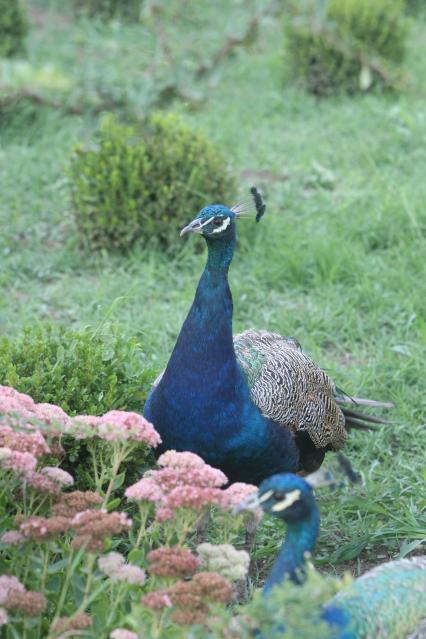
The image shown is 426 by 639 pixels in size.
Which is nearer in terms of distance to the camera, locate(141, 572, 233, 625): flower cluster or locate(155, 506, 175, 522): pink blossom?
locate(141, 572, 233, 625): flower cluster

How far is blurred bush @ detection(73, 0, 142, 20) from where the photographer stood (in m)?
10.1

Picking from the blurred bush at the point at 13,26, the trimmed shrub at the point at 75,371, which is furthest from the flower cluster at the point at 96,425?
the blurred bush at the point at 13,26

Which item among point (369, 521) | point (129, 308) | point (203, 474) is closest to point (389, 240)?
point (129, 308)

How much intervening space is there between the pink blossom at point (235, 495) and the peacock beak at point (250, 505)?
0.13 ft

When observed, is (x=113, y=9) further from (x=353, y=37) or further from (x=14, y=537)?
(x=14, y=537)

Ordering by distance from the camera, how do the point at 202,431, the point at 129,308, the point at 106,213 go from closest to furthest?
1. the point at 202,431
2. the point at 129,308
3. the point at 106,213

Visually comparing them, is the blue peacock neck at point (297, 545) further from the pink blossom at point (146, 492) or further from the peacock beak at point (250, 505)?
the pink blossom at point (146, 492)

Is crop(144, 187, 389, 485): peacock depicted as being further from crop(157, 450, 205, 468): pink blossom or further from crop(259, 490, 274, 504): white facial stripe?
crop(259, 490, 274, 504): white facial stripe

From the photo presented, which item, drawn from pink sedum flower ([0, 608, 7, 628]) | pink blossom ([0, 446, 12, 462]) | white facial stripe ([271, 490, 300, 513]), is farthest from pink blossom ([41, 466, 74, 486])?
white facial stripe ([271, 490, 300, 513])

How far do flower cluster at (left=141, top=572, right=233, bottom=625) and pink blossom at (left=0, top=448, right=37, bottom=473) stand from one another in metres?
0.42

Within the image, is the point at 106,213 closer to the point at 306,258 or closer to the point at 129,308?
the point at 129,308

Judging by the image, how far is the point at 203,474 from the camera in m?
2.41

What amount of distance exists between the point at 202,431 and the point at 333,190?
11.6ft

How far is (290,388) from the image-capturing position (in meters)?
3.52
